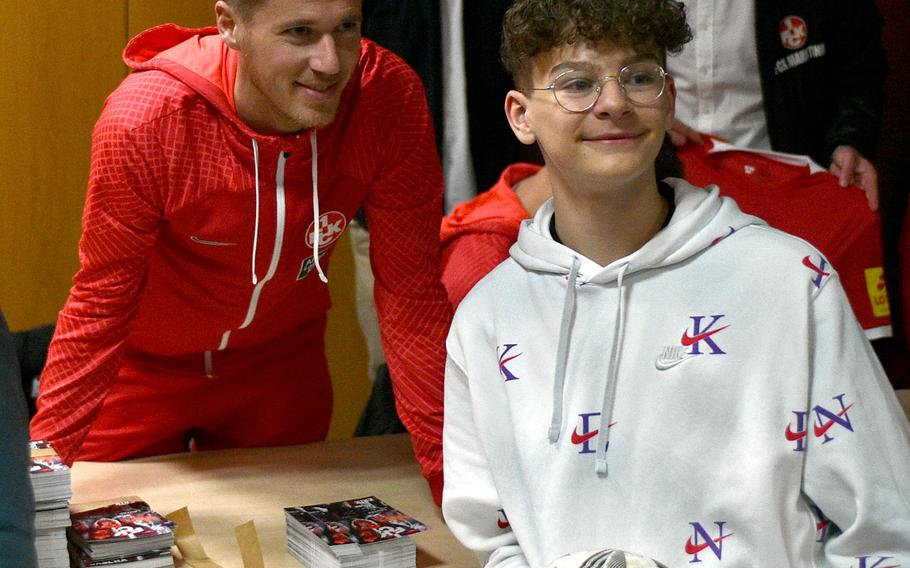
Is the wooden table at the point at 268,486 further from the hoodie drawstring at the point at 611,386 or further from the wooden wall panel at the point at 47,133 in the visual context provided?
the wooden wall panel at the point at 47,133

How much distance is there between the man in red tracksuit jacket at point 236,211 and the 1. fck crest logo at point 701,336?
589 mm

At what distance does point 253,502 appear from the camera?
2031mm

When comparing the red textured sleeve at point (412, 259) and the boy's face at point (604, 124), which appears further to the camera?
the red textured sleeve at point (412, 259)

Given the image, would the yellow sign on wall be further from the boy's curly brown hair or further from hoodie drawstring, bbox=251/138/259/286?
hoodie drawstring, bbox=251/138/259/286

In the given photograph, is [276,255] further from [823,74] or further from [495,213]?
[823,74]

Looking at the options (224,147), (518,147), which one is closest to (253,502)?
(224,147)

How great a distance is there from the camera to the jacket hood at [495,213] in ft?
7.99

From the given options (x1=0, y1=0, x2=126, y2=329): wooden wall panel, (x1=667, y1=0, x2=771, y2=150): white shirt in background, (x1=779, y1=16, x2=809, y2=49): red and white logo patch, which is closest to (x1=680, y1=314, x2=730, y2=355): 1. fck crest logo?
(x1=667, y1=0, x2=771, y2=150): white shirt in background

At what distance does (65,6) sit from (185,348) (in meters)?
1.04

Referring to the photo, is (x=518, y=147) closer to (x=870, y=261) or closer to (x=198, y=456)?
(x=870, y=261)

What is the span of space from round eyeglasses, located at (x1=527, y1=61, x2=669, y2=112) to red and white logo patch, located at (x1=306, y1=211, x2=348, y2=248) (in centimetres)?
59

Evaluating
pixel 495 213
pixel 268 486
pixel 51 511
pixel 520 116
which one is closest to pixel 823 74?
pixel 495 213

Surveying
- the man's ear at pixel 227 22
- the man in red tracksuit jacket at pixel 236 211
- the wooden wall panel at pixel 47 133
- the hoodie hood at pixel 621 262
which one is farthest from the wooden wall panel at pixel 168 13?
the hoodie hood at pixel 621 262

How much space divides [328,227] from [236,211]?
0.17 m
